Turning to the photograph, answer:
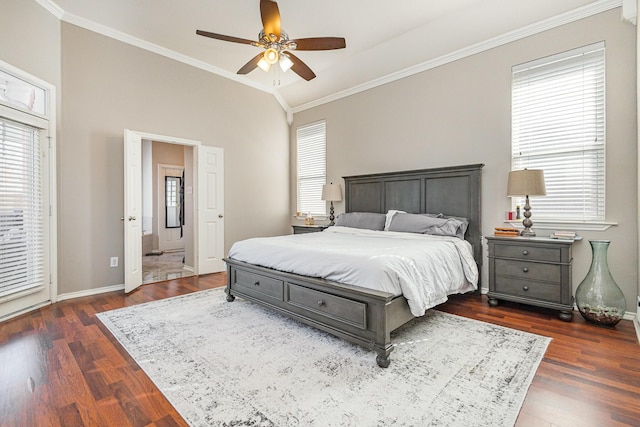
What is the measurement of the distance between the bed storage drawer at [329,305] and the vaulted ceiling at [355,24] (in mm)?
3150

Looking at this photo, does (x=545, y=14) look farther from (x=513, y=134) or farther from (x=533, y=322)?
(x=533, y=322)

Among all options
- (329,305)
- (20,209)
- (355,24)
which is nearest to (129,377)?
(329,305)

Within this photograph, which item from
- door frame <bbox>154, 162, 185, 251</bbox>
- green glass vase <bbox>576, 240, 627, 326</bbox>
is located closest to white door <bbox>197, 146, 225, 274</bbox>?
door frame <bbox>154, 162, 185, 251</bbox>

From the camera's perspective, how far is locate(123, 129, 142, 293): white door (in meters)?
4.05

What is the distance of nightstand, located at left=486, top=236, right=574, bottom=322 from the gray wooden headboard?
493 millimetres

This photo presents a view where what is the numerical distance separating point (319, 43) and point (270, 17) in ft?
1.76

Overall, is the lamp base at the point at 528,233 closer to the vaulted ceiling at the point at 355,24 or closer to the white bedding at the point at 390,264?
the white bedding at the point at 390,264

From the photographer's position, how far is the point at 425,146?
441 cm

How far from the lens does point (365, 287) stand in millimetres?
2252

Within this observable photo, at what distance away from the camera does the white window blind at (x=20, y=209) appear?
3.04 m

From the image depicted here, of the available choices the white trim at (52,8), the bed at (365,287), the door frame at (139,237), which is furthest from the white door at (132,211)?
the bed at (365,287)

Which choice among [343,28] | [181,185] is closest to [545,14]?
[343,28]

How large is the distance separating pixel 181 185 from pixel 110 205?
12.9ft

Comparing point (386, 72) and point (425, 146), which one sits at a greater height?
point (386, 72)
